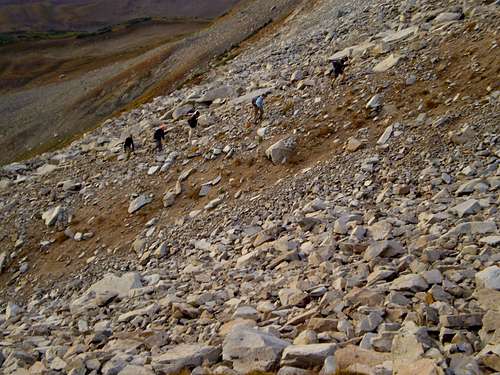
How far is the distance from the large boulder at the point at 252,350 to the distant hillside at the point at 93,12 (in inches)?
6178

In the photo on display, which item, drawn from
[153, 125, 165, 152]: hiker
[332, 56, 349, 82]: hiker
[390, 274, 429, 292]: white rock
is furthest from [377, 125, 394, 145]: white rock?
[153, 125, 165, 152]: hiker

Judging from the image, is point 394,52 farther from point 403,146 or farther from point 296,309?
point 296,309

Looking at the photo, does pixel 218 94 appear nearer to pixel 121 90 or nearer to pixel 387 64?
pixel 387 64

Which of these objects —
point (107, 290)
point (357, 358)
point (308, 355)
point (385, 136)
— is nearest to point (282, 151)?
point (385, 136)

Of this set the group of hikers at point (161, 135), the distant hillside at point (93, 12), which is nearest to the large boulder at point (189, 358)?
the group of hikers at point (161, 135)

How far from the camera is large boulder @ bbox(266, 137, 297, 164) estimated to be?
16.6 m

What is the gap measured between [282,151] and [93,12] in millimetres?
175524

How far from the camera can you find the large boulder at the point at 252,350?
727 cm

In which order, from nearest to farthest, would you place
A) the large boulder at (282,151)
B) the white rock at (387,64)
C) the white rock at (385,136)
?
1. the white rock at (385,136)
2. the large boulder at (282,151)
3. the white rock at (387,64)

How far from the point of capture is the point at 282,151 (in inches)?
657

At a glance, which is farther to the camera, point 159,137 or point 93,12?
point 93,12

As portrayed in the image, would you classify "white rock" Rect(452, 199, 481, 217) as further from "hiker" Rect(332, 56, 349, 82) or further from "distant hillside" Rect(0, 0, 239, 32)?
"distant hillside" Rect(0, 0, 239, 32)

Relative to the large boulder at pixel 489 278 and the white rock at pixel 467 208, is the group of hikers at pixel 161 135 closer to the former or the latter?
the white rock at pixel 467 208

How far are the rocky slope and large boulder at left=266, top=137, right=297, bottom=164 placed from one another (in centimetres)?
7
